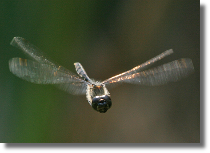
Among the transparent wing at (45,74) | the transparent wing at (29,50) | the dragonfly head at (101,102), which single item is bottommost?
the dragonfly head at (101,102)

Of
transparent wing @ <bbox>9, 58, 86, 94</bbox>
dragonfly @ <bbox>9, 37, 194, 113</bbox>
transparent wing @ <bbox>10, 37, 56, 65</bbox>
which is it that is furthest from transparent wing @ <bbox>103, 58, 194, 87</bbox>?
transparent wing @ <bbox>10, 37, 56, 65</bbox>

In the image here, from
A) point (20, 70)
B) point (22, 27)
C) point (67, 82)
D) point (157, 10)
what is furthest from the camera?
point (157, 10)

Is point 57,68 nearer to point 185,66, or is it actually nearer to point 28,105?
point 185,66

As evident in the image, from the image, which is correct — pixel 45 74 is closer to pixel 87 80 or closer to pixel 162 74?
pixel 87 80

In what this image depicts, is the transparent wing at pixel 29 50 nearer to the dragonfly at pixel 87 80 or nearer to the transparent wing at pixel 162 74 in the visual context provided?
the dragonfly at pixel 87 80

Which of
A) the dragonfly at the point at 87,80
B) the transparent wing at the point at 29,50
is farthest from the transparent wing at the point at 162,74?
the transparent wing at the point at 29,50

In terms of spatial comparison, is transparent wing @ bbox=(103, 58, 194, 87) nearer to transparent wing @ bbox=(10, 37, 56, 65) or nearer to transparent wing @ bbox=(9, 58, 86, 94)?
transparent wing @ bbox=(9, 58, 86, 94)

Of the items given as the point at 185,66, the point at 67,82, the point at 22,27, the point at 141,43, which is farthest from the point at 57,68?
the point at 141,43
